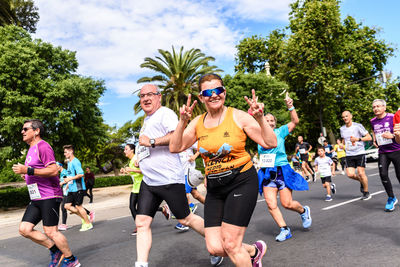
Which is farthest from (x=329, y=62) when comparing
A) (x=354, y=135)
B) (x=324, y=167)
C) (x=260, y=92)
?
(x=354, y=135)

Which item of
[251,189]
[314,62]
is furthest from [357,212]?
[314,62]

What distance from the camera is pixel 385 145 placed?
679 centimetres

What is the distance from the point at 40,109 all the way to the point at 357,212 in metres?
14.8

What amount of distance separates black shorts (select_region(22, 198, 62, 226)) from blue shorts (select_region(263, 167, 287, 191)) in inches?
118

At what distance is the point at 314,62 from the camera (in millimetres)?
30891

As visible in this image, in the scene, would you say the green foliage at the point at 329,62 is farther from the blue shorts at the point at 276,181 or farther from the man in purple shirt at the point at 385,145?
the blue shorts at the point at 276,181

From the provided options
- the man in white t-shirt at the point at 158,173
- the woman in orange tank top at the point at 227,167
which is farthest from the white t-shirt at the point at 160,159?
the woman in orange tank top at the point at 227,167

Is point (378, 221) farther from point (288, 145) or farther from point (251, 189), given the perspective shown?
point (288, 145)

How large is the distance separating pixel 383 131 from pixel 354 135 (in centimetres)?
109

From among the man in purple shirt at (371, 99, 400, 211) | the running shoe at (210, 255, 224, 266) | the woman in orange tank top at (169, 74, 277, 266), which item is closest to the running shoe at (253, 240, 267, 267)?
the woman in orange tank top at (169, 74, 277, 266)

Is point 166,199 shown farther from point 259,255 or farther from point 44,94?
point 44,94

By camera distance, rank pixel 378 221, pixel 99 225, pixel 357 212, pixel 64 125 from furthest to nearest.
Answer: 1. pixel 64 125
2. pixel 99 225
3. pixel 357 212
4. pixel 378 221

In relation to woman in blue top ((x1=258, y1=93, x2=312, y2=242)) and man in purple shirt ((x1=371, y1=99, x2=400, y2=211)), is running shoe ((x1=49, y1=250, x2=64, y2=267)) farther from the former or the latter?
man in purple shirt ((x1=371, y1=99, x2=400, y2=211))

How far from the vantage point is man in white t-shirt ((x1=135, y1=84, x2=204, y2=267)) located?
3842mm
